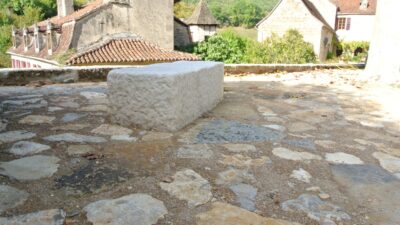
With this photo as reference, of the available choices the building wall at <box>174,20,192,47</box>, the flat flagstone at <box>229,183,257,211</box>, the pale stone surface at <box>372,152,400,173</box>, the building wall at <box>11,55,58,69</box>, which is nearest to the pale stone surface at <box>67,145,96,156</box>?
the flat flagstone at <box>229,183,257,211</box>

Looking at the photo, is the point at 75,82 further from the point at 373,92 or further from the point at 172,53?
the point at 172,53

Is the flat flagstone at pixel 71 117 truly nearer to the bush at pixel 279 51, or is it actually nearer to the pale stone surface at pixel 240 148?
the pale stone surface at pixel 240 148

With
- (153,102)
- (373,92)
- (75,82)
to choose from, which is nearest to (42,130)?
(153,102)

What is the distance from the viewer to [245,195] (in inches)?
84.4

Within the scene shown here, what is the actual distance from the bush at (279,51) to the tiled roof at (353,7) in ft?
39.2

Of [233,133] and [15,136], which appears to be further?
[233,133]

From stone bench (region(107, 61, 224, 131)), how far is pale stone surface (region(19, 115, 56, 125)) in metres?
0.64

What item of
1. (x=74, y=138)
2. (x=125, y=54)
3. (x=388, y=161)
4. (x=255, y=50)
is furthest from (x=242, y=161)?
(x=255, y=50)

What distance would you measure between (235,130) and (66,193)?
1788 millimetres

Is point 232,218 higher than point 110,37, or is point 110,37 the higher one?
point 110,37

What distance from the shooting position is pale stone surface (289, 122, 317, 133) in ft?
11.7

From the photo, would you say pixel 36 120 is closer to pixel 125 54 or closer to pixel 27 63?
pixel 125 54

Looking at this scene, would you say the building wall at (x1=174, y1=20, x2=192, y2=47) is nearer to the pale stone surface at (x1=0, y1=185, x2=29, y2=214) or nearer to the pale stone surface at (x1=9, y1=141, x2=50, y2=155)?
the pale stone surface at (x1=9, y1=141, x2=50, y2=155)

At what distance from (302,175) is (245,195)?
545 millimetres
